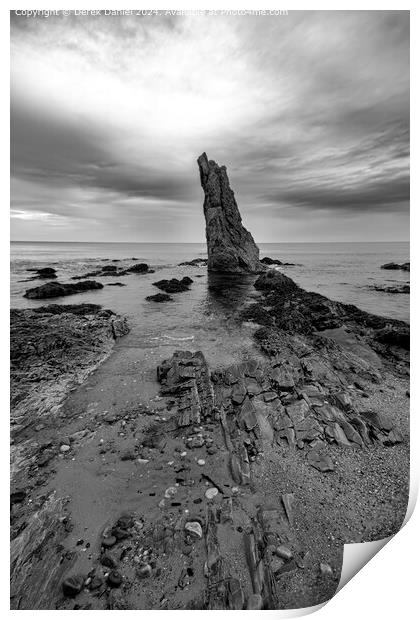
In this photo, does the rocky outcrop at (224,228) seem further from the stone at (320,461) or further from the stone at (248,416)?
the stone at (320,461)

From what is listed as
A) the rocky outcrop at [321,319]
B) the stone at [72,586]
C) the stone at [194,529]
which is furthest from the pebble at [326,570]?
the rocky outcrop at [321,319]

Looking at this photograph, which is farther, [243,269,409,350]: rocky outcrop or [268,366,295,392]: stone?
[243,269,409,350]: rocky outcrop

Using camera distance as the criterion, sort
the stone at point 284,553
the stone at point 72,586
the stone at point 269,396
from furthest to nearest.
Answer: the stone at point 269,396
the stone at point 284,553
the stone at point 72,586

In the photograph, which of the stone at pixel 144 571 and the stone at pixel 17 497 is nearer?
the stone at pixel 144 571

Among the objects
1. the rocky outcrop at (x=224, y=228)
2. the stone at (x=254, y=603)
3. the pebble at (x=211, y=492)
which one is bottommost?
the stone at (x=254, y=603)

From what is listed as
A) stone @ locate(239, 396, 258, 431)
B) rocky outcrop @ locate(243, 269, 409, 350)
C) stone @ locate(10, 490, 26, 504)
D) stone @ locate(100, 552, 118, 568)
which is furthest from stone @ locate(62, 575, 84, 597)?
rocky outcrop @ locate(243, 269, 409, 350)

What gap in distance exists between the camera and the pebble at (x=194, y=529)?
2889 millimetres

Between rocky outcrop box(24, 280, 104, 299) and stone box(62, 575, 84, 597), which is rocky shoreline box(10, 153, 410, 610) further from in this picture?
rocky outcrop box(24, 280, 104, 299)

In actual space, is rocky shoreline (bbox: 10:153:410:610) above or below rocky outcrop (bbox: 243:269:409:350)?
below

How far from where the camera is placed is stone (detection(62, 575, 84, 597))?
2377 millimetres

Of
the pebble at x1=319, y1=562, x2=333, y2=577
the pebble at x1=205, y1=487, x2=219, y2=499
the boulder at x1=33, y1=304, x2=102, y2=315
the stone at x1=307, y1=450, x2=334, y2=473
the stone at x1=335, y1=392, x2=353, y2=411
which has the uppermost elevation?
the boulder at x1=33, y1=304, x2=102, y2=315

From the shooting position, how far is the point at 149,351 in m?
8.36

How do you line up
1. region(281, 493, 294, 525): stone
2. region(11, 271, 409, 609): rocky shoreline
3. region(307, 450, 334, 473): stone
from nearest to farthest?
region(11, 271, 409, 609): rocky shoreline
region(281, 493, 294, 525): stone
region(307, 450, 334, 473): stone

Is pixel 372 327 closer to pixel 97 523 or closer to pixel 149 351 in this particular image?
pixel 149 351
